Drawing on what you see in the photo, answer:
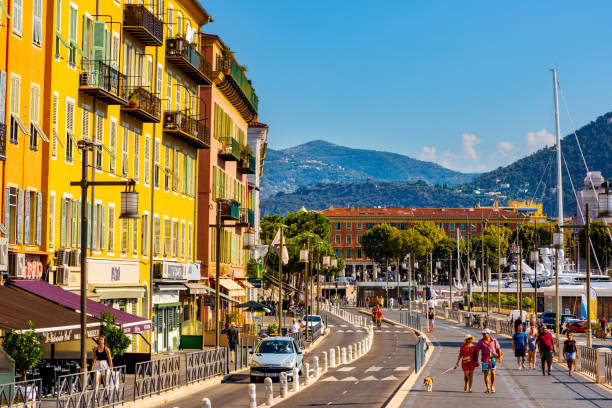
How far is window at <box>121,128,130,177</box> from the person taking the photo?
43312 millimetres

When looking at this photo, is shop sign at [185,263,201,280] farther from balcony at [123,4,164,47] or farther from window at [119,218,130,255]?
balcony at [123,4,164,47]

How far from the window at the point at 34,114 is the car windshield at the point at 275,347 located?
11840 mm

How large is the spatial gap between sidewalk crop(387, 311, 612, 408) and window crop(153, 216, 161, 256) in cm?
1451

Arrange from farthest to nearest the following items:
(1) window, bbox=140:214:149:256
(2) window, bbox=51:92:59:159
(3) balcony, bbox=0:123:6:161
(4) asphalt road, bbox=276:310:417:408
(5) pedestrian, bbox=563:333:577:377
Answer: (1) window, bbox=140:214:149:256 → (5) pedestrian, bbox=563:333:577:377 → (2) window, bbox=51:92:59:159 → (4) asphalt road, bbox=276:310:417:408 → (3) balcony, bbox=0:123:6:161

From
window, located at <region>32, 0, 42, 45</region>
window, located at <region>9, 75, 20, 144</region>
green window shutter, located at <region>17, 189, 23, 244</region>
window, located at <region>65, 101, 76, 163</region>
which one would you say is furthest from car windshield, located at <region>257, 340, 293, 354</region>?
window, located at <region>32, 0, 42, 45</region>

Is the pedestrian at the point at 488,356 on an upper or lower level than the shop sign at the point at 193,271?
lower

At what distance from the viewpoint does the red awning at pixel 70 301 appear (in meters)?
30.3

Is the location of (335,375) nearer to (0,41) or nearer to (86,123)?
(86,123)

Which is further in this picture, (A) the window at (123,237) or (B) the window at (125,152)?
(A) the window at (123,237)

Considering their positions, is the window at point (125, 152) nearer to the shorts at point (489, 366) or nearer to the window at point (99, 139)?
the window at point (99, 139)

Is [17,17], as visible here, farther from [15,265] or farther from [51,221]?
[15,265]

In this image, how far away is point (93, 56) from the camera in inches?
1517

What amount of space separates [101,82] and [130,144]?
18.8 feet

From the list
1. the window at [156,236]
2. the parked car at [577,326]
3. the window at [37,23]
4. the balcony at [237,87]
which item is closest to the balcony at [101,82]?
the window at [37,23]
